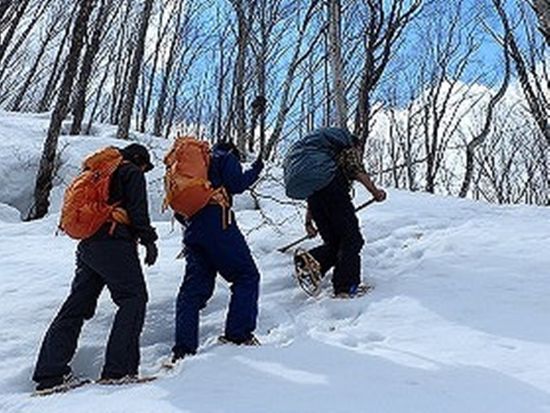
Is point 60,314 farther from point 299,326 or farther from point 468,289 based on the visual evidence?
point 468,289

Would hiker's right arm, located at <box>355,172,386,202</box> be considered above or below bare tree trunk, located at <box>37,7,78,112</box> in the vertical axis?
below

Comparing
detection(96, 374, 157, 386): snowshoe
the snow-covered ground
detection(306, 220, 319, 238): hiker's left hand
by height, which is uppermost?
detection(306, 220, 319, 238): hiker's left hand

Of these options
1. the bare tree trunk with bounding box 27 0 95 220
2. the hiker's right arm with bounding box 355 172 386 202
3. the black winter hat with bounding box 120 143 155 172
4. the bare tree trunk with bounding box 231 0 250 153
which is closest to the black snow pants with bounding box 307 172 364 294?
the hiker's right arm with bounding box 355 172 386 202

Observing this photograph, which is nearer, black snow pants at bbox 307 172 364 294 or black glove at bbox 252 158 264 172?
black glove at bbox 252 158 264 172

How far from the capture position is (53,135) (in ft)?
31.7

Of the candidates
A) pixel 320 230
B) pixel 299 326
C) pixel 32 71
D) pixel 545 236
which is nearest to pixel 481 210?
pixel 545 236

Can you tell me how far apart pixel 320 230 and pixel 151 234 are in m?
1.87

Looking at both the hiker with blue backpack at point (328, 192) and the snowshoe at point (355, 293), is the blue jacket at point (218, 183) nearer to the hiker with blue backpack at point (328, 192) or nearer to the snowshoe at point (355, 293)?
the hiker with blue backpack at point (328, 192)

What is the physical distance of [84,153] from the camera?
11.1 meters

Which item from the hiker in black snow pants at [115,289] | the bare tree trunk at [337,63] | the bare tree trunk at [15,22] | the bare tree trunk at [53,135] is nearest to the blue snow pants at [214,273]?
the hiker in black snow pants at [115,289]

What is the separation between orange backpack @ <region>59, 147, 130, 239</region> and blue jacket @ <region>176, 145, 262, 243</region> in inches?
20.3

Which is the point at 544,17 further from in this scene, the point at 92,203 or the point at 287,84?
the point at 287,84

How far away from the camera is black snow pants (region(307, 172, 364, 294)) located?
5336 millimetres

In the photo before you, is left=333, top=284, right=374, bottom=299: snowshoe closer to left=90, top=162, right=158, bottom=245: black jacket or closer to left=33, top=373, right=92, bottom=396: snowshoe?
left=90, top=162, right=158, bottom=245: black jacket
